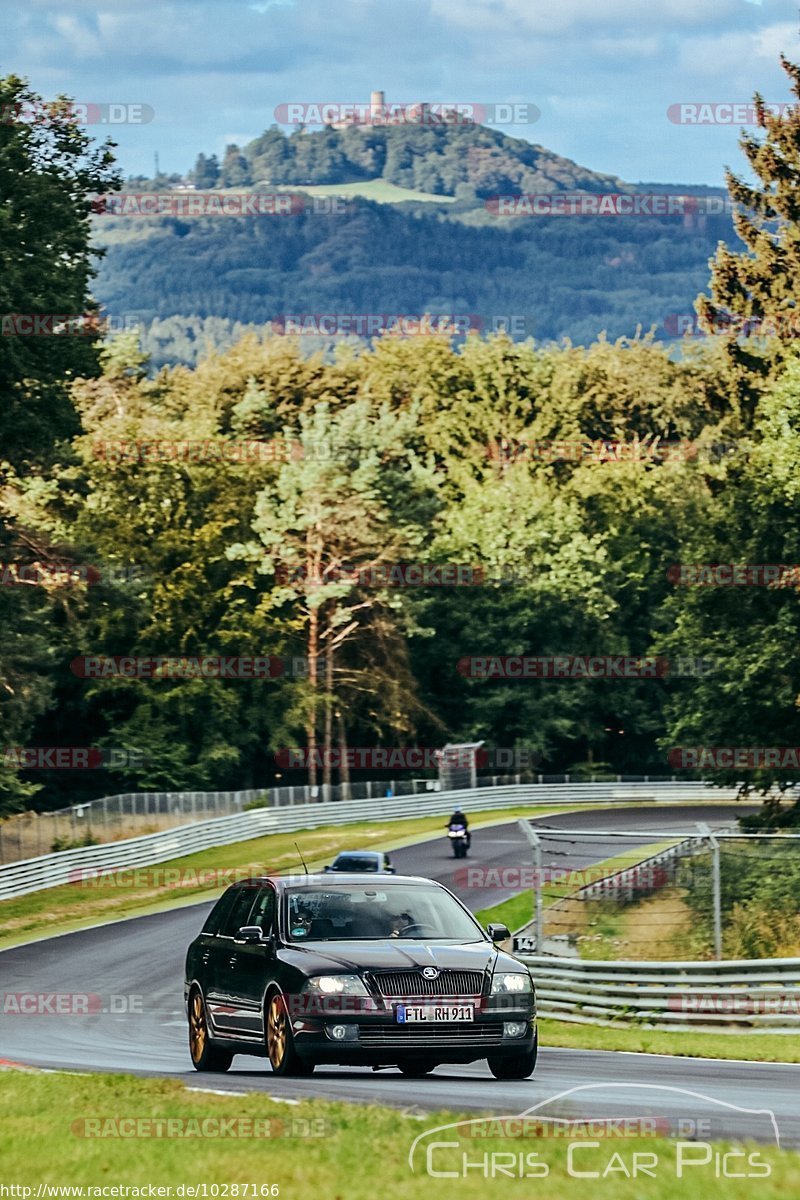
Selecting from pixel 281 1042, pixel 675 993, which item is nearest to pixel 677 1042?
pixel 675 993

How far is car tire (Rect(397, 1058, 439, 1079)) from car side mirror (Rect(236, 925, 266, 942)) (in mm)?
1501

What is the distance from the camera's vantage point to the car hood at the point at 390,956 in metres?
14.3

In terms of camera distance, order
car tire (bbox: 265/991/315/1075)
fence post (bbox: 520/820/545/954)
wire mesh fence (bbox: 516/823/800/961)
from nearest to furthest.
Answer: car tire (bbox: 265/991/315/1075) → fence post (bbox: 520/820/545/954) → wire mesh fence (bbox: 516/823/800/961)

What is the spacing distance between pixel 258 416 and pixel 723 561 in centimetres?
5132

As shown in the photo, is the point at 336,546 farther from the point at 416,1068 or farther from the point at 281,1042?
the point at 281,1042

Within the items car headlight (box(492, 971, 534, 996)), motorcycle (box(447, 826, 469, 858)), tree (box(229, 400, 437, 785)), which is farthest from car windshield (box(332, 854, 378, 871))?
tree (box(229, 400, 437, 785))

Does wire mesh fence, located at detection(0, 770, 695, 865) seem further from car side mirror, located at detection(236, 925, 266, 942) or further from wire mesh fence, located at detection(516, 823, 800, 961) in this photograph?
car side mirror, located at detection(236, 925, 266, 942)

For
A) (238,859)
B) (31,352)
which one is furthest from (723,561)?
(238,859)

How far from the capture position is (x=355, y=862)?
43719 millimetres

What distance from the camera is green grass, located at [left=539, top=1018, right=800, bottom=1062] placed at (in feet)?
58.5

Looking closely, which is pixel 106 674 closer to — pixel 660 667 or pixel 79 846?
pixel 79 846

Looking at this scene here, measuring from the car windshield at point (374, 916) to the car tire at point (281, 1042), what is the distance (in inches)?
24.9

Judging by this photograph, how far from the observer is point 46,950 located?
126 feet

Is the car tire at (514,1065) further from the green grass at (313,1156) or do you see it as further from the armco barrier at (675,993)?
the armco barrier at (675,993)
